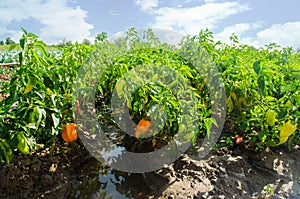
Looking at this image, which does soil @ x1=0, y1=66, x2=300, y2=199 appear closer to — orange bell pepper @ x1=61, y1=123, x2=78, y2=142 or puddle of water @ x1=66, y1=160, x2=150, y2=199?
puddle of water @ x1=66, y1=160, x2=150, y2=199

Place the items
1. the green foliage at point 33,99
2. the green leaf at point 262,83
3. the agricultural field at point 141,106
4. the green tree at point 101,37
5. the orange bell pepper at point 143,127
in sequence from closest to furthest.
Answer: the green foliage at point 33,99 < the agricultural field at point 141,106 < the orange bell pepper at point 143,127 < the green leaf at point 262,83 < the green tree at point 101,37

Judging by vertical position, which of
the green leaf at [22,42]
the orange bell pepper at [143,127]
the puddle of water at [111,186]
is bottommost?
the puddle of water at [111,186]

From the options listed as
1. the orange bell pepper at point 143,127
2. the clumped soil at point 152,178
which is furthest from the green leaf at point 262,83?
the orange bell pepper at point 143,127

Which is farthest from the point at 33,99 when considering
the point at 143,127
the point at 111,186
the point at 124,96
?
the point at 111,186

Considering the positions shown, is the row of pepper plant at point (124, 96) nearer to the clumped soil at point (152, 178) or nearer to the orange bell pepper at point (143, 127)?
the orange bell pepper at point (143, 127)

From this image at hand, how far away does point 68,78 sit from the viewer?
210cm

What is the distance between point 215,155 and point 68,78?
4.57ft

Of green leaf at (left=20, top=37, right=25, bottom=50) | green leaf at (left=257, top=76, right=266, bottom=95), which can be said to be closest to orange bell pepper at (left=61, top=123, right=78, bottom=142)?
green leaf at (left=20, top=37, right=25, bottom=50)

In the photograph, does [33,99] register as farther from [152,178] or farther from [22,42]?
[152,178]

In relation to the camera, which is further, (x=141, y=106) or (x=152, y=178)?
(x=152, y=178)

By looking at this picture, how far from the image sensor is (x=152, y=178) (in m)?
2.16

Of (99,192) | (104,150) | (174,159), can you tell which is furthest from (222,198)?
(104,150)

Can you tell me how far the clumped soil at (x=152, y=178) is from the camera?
2018 millimetres

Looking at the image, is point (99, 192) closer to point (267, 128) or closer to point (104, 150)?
point (104, 150)
